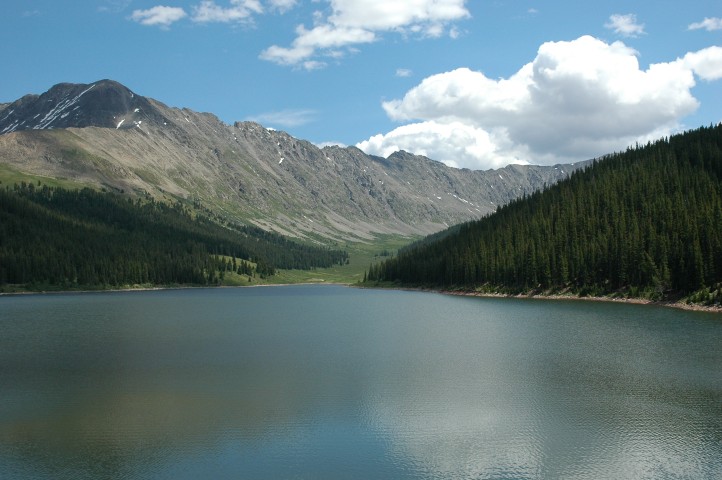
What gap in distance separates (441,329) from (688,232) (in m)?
66.2

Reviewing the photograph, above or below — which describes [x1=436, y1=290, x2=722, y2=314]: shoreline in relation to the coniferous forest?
below

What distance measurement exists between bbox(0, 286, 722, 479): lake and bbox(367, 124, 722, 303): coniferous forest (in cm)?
2945

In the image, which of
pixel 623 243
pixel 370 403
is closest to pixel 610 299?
pixel 623 243

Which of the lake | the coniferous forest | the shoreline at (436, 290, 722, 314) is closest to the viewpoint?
the lake

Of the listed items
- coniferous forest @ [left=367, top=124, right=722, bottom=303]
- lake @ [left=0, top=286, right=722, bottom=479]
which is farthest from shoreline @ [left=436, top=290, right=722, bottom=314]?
lake @ [left=0, top=286, right=722, bottom=479]

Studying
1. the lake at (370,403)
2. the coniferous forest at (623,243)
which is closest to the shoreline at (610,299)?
the coniferous forest at (623,243)

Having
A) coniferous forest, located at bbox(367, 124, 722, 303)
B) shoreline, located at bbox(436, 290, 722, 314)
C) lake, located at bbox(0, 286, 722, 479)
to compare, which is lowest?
lake, located at bbox(0, 286, 722, 479)

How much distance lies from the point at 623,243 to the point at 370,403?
10878 centimetres

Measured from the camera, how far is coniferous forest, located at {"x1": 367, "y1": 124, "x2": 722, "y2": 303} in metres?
117

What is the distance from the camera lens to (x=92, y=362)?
218 ft

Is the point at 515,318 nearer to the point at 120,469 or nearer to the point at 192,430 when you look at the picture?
the point at 192,430

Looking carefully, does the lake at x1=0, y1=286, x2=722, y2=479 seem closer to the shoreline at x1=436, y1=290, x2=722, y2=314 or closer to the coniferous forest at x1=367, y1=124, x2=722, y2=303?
the shoreline at x1=436, y1=290, x2=722, y2=314

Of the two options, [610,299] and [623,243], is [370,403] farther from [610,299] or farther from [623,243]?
[623,243]

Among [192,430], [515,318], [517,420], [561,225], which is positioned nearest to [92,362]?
[192,430]
